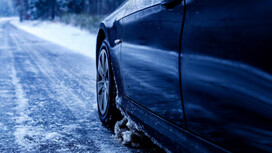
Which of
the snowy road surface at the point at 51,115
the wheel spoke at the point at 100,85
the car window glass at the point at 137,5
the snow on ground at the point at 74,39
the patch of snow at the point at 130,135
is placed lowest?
the snow on ground at the point at 74,39

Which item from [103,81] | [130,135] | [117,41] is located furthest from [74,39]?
[130,135]

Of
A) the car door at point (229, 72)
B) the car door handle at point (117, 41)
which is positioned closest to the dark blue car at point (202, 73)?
the car door at point (229, 72)

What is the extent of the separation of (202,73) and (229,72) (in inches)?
7.5

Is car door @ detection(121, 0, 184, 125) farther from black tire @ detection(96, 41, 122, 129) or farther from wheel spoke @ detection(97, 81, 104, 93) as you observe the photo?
wheel spoke @ detection(97, 81, 104, 93)

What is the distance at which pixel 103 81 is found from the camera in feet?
11.4

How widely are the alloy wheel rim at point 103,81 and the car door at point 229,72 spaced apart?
1.73 metres

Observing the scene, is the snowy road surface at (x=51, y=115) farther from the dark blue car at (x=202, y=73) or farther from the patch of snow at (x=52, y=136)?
the dark blue car at (x=202, y=73)

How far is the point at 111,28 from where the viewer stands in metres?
3.16

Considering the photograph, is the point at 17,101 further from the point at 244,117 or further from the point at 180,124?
the point at 244,117

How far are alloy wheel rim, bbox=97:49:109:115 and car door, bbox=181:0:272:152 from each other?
5.66ft

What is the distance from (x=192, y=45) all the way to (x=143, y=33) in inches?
30.6

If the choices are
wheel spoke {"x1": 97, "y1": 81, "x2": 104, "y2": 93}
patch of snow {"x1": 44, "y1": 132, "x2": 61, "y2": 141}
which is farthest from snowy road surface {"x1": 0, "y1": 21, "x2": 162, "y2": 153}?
wheel spoke {"x1": 97, "y1": 81, "x2": 104, "y2": 93}

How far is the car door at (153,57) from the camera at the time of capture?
180cm

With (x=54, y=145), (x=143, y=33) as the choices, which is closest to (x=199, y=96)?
(x=143, y=33)
